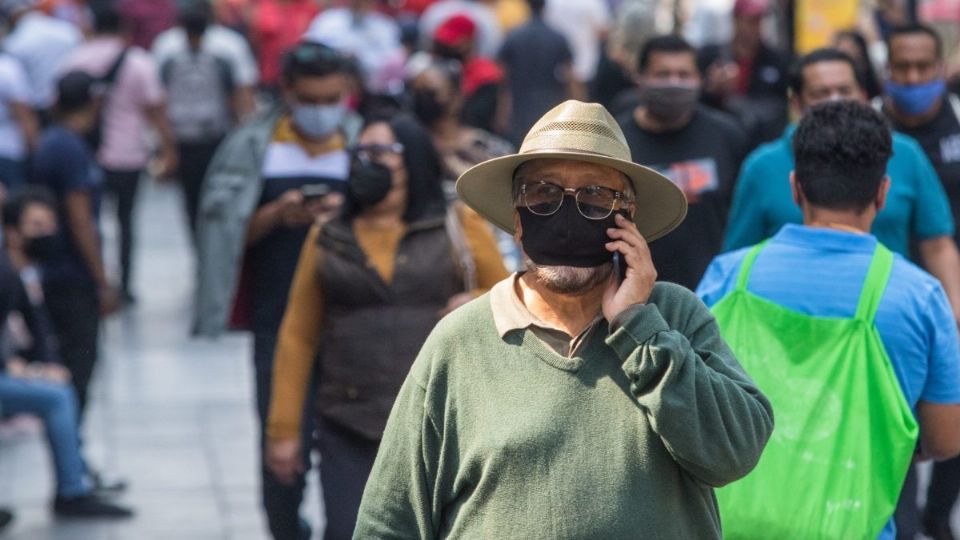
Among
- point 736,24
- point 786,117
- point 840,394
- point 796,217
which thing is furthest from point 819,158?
point 736,24

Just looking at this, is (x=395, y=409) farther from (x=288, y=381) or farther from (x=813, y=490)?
(x=288, y=381)

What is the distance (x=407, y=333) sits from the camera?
17.8ft

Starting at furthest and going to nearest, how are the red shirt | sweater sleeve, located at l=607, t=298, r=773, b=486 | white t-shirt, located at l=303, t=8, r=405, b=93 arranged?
1. the red shirt
2. white t-shirt, located at l=303, t=8, r=405, b=93
3. sweater sleeve, located at l=607, t=298, r=773, b=486

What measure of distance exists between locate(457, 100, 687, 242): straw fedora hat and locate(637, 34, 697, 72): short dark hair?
352 centimetres

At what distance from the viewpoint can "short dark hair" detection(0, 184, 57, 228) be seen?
8.39 meters

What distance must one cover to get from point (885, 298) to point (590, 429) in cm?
115

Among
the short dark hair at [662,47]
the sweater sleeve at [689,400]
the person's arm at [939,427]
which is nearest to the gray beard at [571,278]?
the sweater sleeve at [689,400]

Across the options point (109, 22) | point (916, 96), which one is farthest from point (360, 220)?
point (109, 22)

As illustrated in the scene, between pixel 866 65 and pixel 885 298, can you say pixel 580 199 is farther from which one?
pixel 866 65

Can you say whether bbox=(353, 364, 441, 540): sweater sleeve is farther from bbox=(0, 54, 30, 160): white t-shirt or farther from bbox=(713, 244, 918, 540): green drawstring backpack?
bbox=(0, 54, 30, 160): white t-shirt

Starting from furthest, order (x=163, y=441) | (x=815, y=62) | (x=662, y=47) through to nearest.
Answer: (x=163, y=441), (x=662, y=47), (x=815, y=62)

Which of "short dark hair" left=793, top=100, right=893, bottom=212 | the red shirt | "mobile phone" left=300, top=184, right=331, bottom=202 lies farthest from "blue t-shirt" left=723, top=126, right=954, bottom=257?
the red shirt

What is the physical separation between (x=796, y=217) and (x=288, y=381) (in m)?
1.66

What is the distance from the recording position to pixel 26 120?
11.9 meters
